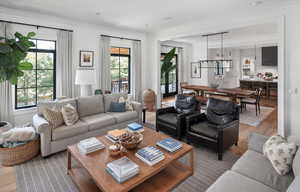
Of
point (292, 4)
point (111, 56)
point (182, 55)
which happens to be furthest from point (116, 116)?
point (182, 55)

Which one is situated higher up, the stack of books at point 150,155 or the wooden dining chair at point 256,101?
the wooden dining chair at point 256,101

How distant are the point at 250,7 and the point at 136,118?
3545 mm

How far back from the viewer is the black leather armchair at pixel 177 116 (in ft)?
11.8

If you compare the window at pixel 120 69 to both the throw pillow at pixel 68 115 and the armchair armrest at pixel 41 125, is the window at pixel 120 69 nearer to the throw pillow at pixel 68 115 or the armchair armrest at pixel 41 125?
the throw pillow at pixel 68 115

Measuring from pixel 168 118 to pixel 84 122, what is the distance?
5.76ft

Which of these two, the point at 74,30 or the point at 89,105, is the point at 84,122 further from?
the point at 74,30

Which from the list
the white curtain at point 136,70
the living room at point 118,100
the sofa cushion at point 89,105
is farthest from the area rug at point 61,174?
the white curtain at point 136,70

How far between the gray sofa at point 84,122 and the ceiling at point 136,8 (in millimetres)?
1989

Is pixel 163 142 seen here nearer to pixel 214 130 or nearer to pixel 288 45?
pixel 214 130

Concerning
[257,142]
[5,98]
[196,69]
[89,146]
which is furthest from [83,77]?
[196,69]

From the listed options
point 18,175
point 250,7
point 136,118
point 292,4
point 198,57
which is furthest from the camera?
point 198,57

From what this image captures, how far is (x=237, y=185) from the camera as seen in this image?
1.59 metres

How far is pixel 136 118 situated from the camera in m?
4.41

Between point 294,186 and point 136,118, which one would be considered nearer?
point 294,186
